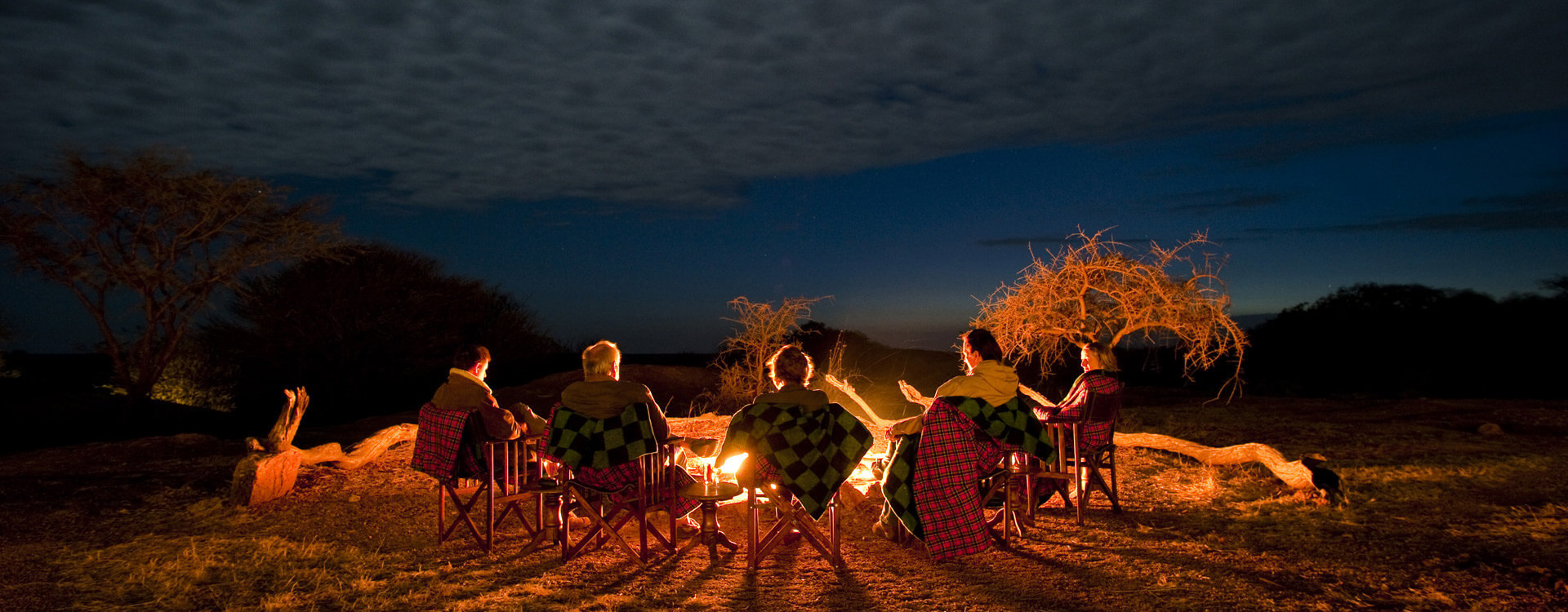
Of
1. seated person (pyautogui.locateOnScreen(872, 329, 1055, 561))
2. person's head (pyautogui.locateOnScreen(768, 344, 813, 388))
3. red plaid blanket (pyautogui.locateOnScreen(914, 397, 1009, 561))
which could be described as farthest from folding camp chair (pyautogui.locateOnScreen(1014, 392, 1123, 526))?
person's head (pyautogui.locateOnScreen(768, 344, 813, 388))

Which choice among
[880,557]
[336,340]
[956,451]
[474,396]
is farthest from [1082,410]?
[336,340]

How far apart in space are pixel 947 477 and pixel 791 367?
984 mm

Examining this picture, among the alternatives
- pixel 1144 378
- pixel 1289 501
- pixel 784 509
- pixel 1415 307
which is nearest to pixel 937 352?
pixel 1144 378

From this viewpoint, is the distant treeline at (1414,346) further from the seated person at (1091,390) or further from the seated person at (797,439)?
the seated person at (797,439)

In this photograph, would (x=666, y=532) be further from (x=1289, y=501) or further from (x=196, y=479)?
(x=196, y=479)

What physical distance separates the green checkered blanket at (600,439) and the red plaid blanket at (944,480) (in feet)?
4.64

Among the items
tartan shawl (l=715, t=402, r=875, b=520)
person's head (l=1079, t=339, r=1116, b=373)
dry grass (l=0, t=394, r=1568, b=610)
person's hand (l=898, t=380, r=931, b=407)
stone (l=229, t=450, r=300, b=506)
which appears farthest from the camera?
person's hand (l=898, t=380, r=931, b=407)

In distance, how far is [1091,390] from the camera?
5.25 meters

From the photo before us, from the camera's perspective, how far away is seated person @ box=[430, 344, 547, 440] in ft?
15.3

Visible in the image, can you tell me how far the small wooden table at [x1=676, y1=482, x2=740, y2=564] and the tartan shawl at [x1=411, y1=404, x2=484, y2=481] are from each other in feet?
4.00

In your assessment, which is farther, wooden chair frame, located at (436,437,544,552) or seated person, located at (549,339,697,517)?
wooden chair frame, located at (436,437,544,552)

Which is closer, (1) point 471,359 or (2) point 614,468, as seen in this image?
(2) point 614,468

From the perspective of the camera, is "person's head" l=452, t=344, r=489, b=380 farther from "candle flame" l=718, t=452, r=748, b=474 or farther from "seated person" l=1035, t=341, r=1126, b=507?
"seated person" l=1035, t=341, r=1126, b=507

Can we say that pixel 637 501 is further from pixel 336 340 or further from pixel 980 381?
pixel 336 340
